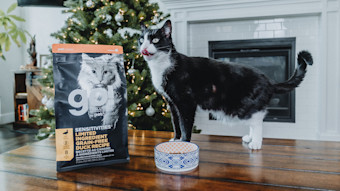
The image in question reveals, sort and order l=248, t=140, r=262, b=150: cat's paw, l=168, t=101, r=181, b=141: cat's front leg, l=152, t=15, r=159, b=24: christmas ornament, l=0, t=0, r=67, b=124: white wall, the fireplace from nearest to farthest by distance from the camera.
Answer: l=248, t=140, r=262, b=150: cat's paw → l=168, t=101, r=181, b=141: cat's front leg → l=152, t=15, r=159, b=24: christmas ornament → the fireplace → l=0, t=0, r=67, b=124: white wall

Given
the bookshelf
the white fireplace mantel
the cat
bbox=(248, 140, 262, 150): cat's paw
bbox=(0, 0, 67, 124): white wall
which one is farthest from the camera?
bbox=(0, 0, 67, 124): white wall

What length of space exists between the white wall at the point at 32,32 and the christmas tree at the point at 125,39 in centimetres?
188

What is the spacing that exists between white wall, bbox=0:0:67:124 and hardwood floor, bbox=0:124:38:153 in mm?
372

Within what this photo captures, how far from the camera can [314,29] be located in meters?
2.23

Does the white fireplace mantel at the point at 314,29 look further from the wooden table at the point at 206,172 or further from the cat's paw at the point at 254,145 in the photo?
the cat's paw at the point at 254,145

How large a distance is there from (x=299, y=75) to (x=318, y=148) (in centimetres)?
25

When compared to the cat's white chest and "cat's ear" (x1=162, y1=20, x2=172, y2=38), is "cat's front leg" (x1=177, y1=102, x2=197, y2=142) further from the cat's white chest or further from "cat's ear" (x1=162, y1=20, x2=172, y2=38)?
"cat's ear" (x1=162, y1=20, x2=172, y2=38)

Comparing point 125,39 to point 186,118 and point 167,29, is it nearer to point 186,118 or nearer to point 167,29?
point 167,29

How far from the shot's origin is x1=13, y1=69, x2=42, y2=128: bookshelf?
2.98m

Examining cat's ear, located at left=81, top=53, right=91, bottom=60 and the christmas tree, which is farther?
the christmas tree

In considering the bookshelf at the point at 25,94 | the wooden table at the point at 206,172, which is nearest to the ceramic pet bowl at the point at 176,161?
the wooden table at the point at 206,172

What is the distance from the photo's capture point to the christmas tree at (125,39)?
160 cm

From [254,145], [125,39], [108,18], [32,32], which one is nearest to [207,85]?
[254,145]

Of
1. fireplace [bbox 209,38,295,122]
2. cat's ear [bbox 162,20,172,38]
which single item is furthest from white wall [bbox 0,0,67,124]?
cat's ear [bbox 162,20,172,38]
